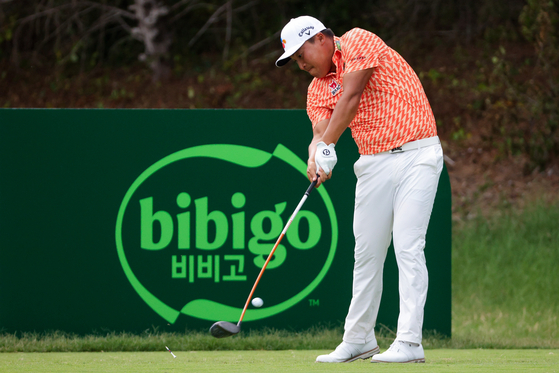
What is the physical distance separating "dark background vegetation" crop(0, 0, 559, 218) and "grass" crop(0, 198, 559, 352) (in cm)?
112

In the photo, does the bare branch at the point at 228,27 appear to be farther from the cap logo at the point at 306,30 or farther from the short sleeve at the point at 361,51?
the short sleeve at the point at 361,51

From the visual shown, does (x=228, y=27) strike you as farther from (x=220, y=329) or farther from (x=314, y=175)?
(x=220, y=329)

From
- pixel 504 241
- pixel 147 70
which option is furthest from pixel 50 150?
pixel 147 70

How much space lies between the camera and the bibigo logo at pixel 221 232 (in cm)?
507

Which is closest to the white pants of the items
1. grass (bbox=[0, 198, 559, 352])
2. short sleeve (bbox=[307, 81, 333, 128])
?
A: short sleeve (bbox=[307, 81, 333, 128])

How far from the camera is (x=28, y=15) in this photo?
12.0m

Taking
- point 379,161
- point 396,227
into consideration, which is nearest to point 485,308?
point 396,227

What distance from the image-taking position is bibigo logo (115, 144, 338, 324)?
5.07m

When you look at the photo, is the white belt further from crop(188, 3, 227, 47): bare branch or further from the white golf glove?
crop(188, 3, 227, 47): bare branch

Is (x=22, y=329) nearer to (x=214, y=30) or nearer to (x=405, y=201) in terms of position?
(x=405, y=201)

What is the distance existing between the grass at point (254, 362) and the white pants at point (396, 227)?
9.3 inches

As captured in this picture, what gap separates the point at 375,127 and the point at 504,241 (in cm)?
487

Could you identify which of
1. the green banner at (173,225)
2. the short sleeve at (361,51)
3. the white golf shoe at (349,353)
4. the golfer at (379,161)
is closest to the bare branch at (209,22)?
the green banner at (173,225)

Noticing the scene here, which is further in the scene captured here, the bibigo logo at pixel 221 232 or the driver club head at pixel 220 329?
the bibigo logo at pixel 221 232
